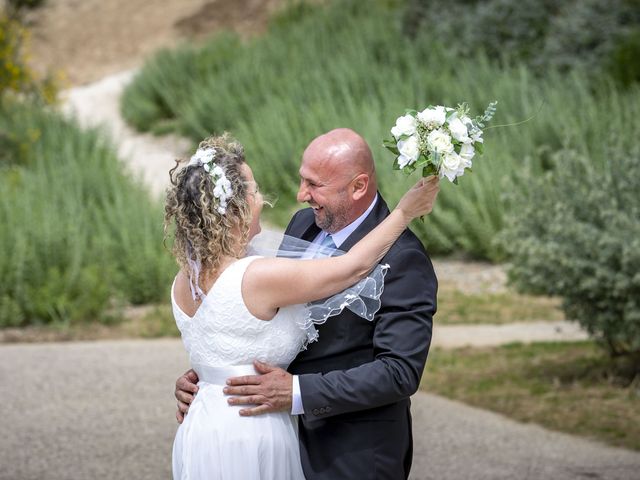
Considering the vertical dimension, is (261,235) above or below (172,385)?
above

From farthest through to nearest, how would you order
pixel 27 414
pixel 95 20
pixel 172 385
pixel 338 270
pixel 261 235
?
pixel 95 20
pixel 172 385
pixel 27 414
pixel 261 235
pixel 338 270

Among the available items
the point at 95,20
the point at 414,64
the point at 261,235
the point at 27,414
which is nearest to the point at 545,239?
the point at 27,414

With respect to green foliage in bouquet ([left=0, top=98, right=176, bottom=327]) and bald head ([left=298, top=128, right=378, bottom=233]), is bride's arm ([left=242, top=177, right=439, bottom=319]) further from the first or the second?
green foliage in bouquet ([left=0, top=98, right=176, bottom=327])

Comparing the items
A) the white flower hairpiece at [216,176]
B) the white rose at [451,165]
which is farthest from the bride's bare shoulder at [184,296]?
the white rose at [451,165]

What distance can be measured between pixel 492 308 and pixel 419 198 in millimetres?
7052

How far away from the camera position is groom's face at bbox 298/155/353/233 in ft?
11.1

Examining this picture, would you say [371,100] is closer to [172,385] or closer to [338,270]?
[172,385]

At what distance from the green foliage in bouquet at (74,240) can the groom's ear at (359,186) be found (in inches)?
274

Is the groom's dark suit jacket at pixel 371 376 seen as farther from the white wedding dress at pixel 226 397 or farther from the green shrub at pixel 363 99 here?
the green shrub at pixel 363 99

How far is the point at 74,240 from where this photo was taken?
35.8ft

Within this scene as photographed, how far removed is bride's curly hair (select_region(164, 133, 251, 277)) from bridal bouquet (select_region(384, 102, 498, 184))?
18.1 inches

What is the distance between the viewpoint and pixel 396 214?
322cm

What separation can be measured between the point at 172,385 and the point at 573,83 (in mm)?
8782

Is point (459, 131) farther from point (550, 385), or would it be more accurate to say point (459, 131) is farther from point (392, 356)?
point (550, 385)
